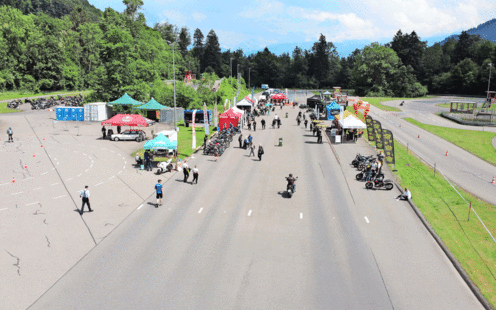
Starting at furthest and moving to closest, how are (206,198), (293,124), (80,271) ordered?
(293,124) < (206,198) < (80,271)

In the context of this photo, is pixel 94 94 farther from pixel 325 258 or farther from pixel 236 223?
pixel 325 258

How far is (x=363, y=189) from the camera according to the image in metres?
27.2

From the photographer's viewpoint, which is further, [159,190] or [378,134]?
[378,134]

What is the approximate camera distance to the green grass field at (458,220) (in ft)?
53.5

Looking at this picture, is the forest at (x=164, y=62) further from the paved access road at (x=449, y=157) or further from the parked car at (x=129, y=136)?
the paved access road at (x=449, y=157)

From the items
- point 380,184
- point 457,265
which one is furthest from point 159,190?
point 457,265

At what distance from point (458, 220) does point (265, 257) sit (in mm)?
12503

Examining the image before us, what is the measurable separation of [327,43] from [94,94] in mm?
130941

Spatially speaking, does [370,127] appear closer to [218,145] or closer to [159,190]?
[218,145]

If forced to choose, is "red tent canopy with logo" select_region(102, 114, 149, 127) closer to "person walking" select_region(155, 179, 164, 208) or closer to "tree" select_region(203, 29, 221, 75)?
"person walking" select_region(155, 179, 164, 208)

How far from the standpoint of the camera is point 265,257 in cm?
1656

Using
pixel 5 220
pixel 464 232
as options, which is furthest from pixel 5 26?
pixel 464 232

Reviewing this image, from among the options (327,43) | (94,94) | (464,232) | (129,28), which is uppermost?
(327,43)

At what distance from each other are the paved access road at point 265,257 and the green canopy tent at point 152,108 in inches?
1129
